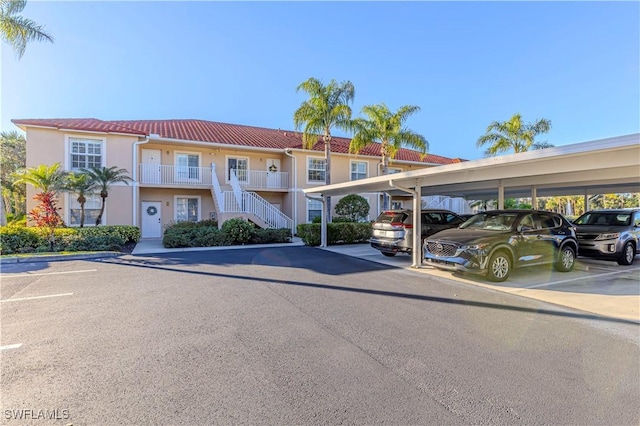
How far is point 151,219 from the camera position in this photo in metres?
17.6

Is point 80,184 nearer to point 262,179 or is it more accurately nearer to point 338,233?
point 262,179

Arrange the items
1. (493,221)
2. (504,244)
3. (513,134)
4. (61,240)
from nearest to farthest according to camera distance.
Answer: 1. (504,244)
2. (493,221)
3. (61,240)
4. (513,134)

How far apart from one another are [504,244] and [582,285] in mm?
1826

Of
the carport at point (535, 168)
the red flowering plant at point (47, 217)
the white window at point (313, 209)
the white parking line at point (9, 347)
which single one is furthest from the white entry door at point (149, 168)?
the white parking line at point (9, 347)

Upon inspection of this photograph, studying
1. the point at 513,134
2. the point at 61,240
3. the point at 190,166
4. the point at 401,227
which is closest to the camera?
the point at 401,227

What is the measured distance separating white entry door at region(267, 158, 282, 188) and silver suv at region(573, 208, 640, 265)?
14.8m

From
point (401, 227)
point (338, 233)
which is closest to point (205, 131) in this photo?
point (338, 233)

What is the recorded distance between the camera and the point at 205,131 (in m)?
20.4

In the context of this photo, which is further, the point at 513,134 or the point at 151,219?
the point at 513,134

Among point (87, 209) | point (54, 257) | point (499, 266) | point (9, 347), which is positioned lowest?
point (9, 347)

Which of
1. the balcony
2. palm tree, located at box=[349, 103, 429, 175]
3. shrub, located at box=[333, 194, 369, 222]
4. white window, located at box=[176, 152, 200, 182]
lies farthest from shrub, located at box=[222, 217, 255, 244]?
palm tree, located at box=[349, 103, 429, 175]

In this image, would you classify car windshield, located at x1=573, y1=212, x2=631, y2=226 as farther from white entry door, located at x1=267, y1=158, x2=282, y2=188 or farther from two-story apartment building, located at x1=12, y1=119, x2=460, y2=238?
white entry door, located at x1=267, y1=158, x2=282, y2=188

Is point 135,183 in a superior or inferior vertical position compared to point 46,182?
superior

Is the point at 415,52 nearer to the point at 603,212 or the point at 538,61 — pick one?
the point at 538,61
